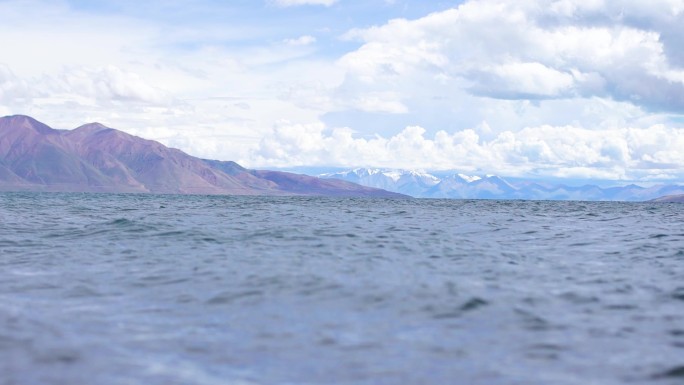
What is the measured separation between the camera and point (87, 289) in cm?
1927

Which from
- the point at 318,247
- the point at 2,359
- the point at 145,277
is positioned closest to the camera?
the point at 2,359

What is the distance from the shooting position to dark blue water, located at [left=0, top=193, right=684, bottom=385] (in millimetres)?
11680

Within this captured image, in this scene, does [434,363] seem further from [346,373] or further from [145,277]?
[145,277]

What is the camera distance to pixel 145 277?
21.5m

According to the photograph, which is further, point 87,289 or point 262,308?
point 87,289

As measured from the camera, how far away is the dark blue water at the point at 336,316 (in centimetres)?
1168

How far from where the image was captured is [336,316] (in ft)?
52.2

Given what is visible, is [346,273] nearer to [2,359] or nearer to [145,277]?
[145,277]

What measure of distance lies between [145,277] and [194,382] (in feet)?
37.0

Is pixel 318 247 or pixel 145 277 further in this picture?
pixel 318 247

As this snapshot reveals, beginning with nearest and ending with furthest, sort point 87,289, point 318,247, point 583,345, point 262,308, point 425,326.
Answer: point 583,345 < point 425,326 < point 262,308 < point 87,289 < point 318,247

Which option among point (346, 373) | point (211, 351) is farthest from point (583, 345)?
point (211, 351)

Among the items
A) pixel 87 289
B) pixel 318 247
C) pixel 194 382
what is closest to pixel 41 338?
pixel 194 382

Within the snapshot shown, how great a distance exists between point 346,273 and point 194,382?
12.0 m
